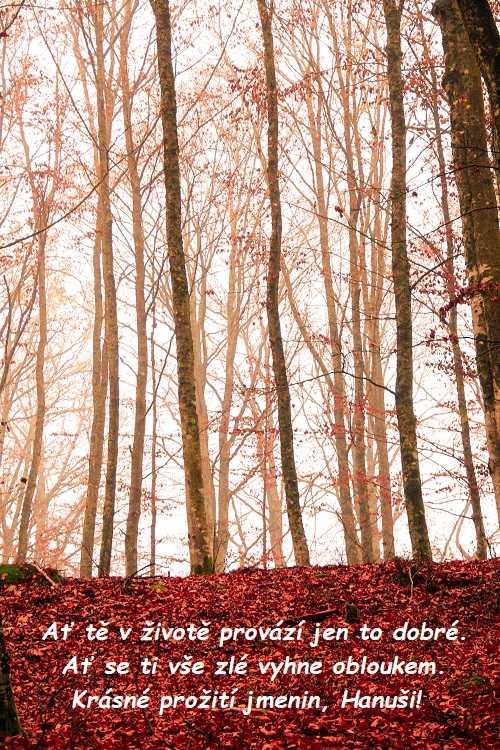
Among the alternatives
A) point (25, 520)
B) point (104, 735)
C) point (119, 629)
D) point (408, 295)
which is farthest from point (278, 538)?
point (104, 735)

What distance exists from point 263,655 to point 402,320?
4.89 m

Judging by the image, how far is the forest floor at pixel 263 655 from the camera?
4.52 meters

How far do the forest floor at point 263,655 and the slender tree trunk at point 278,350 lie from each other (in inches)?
82.9

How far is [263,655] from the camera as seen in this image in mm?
5977

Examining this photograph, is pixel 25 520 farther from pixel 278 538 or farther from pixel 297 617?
pixel 297 617

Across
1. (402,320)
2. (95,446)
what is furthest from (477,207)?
(95,446)

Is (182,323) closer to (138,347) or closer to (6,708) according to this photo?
(138,347)

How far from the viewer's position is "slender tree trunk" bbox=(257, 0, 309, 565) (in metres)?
10.9

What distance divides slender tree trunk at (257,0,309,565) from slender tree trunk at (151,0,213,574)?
1872 mm

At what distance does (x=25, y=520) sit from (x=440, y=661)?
13056 millimetres

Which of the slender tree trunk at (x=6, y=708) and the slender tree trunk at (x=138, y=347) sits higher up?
the slender tree trunk at (x=138, y=347)

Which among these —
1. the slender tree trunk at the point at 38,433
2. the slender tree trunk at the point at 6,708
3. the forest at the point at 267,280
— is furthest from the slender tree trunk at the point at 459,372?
the slender tree trunk at the point at 6,708

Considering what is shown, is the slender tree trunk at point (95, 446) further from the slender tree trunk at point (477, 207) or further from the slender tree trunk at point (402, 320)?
the slender tree trunk at point (477, 207)

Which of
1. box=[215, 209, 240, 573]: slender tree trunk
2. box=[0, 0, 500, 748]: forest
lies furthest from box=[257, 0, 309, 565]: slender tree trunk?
box=[215, 209, 240, 573]: slender tree trunk
